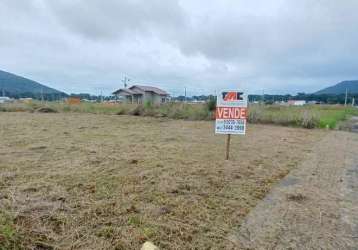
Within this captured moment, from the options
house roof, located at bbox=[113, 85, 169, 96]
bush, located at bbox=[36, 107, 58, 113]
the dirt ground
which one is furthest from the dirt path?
house roof, located at bbox=[113, 85, 169, 96]

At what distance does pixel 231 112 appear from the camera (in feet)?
17.2

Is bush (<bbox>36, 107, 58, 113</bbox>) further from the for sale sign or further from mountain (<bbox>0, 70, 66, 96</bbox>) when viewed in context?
mountain (<bbox>0, 70, 66, 96</bbox>)

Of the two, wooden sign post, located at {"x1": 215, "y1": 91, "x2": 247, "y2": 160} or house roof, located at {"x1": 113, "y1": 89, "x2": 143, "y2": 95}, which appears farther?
house roof, located at {"x1": 113, "y1": 89, "x2": 143, "y2": 95}

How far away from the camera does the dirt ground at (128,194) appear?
2268 mm

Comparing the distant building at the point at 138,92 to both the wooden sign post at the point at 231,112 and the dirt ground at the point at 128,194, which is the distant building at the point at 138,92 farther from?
the dirt ground at the point at 128,194

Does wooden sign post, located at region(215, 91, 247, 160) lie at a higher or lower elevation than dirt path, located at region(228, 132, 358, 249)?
higher

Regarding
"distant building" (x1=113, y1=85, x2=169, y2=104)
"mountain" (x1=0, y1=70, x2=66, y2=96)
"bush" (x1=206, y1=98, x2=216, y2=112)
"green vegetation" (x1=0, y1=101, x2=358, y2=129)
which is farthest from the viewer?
"mountain" (x1=0, y1=70, x2=66, y2=96)

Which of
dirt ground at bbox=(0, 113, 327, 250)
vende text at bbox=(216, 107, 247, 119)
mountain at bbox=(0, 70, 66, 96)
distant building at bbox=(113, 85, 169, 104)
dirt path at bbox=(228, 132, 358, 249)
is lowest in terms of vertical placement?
dirt path at bbox=(228, 132, 358, 249)

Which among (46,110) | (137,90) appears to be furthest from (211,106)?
(137,90)

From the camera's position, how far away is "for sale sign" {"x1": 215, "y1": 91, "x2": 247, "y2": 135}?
5156 mm

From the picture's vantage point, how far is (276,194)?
3.51 metres

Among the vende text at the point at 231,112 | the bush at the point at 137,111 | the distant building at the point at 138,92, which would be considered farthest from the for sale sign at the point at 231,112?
the distant building at the point at 138,92

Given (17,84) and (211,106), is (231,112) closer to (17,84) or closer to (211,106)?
(211,106)

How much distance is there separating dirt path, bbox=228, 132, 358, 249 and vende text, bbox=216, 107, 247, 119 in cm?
→ 139
